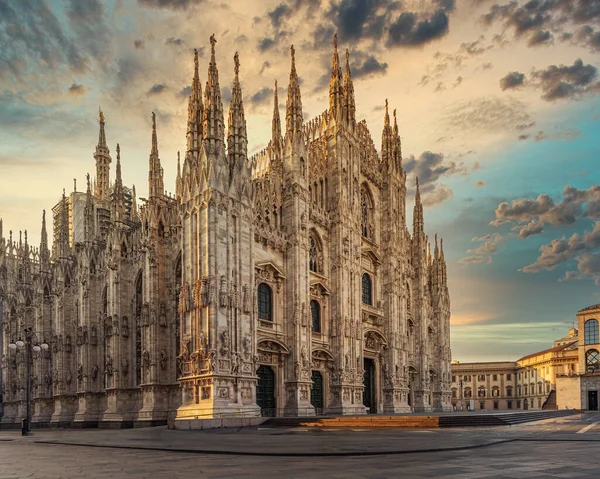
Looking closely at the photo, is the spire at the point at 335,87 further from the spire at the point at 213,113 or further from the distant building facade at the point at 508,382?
the distant building facade at the point at 508,382

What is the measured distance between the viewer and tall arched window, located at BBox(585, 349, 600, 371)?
91.8 m

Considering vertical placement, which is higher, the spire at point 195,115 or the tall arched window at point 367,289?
the spire at point 195,115

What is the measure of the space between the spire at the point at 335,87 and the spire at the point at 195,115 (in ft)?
47.0

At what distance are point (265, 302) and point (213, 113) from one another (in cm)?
1332

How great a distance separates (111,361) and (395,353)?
24715 millimetres

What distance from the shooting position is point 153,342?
43375mm

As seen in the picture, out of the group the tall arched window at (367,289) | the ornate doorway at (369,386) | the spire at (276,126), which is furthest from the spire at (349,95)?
the ornate doorway at (369,386)

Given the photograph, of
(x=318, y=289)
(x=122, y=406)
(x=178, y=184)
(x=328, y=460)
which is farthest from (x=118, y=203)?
(x=328, y=460)

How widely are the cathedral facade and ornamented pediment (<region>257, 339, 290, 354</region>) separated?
0.12 m

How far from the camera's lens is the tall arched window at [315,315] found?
48.5 m

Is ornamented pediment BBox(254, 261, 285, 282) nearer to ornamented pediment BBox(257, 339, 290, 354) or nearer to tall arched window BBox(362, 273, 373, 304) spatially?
ornamented pediment BBox(257, 339, 290, 354)

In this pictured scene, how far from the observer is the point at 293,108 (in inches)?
1908

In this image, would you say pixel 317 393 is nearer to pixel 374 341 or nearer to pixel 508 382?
pixel 374 341

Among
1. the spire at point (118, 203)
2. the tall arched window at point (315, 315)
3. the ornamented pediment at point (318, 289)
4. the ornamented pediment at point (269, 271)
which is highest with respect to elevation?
the spire at point (118, 203)
